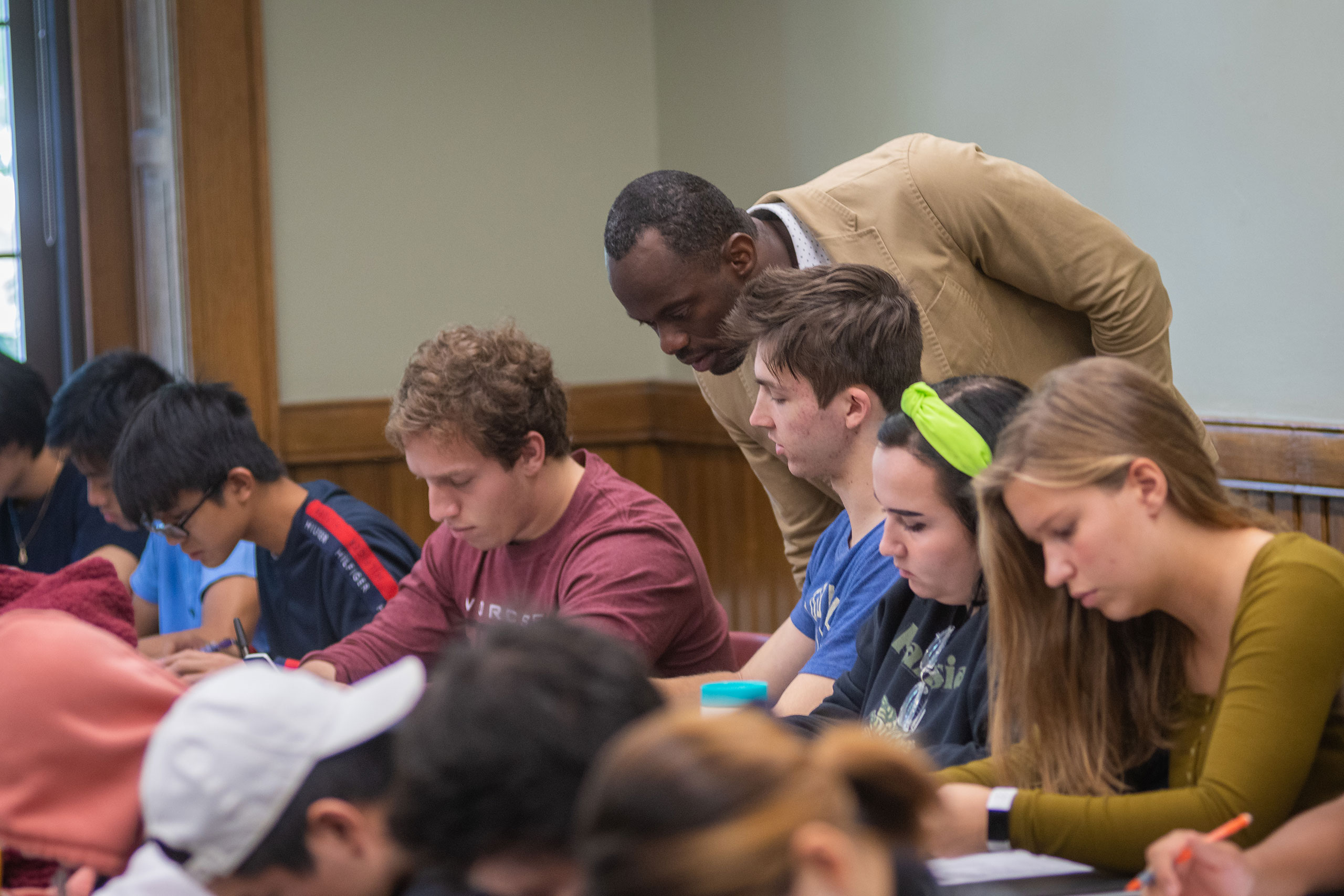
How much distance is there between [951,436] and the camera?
4.71 feet

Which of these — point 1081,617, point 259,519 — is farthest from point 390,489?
point 1081,617

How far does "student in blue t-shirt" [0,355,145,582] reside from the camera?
3002 millimetres

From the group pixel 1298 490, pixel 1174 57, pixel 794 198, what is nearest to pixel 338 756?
pixel 794 198

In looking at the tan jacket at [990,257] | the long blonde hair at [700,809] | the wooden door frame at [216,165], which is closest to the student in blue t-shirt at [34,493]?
the wooden door frame at [216,165]

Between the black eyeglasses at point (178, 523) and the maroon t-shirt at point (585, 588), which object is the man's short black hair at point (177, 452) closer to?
the black eyeglasses at point (178, 523)

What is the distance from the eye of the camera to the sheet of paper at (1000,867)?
3.81 feet

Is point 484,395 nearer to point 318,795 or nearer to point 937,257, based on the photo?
point 937,257

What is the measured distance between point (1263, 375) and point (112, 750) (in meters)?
1.86

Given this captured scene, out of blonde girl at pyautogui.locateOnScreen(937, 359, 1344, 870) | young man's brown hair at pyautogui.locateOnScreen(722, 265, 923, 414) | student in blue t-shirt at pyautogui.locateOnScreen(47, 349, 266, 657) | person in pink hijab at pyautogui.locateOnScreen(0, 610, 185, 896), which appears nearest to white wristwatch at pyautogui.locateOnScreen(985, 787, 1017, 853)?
blonde girl at pyautogui.locateOnScreen(937, 359, 1344, 870)

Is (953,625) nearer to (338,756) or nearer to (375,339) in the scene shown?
(338,756)

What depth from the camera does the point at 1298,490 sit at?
215 cm

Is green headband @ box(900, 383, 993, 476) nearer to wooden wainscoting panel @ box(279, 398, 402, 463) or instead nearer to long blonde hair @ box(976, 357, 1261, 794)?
long blonde hair @ box(976, 357, 1261, 794)

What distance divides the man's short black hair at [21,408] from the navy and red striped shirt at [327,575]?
921mm

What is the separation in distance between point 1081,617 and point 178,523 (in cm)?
166
